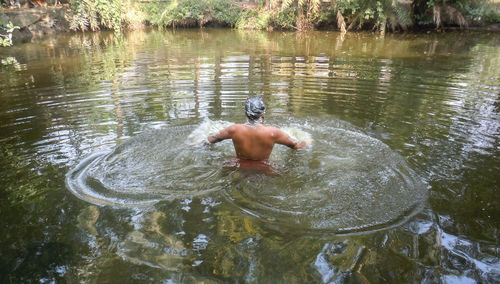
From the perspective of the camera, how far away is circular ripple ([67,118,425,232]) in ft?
11.8

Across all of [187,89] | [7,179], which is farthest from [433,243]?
[187,89]

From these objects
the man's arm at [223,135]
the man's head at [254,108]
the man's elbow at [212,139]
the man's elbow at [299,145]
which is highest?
the man's head at [254,108]

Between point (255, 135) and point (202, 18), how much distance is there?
2111 cm

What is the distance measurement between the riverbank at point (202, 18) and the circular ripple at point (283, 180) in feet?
48.6

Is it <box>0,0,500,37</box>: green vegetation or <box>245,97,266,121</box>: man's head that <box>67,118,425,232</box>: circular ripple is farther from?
<box>0,0,500,37</box>: green vegetation

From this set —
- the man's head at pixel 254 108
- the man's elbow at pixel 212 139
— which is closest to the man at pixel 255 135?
the man's head at pixel 254 108

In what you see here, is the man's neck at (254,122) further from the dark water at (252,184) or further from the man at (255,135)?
the dark water at (252,184)

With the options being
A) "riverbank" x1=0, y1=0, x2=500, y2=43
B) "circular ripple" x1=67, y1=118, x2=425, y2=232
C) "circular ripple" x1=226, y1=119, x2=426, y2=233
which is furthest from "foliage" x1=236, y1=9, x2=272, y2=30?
"circular ripple" x1=226, y1=119, x2=426, y2=233

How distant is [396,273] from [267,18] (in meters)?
20.2

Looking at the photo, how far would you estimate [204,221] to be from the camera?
11.6ft

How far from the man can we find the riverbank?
51.4 feet

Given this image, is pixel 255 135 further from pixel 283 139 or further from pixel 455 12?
pixel 455 12

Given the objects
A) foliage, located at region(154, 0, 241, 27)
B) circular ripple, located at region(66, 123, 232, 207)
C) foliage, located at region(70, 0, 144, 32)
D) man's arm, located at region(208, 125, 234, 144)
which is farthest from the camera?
foliage, located at region(154, 0, 241, 27)

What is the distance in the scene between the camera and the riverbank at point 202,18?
733 inches
